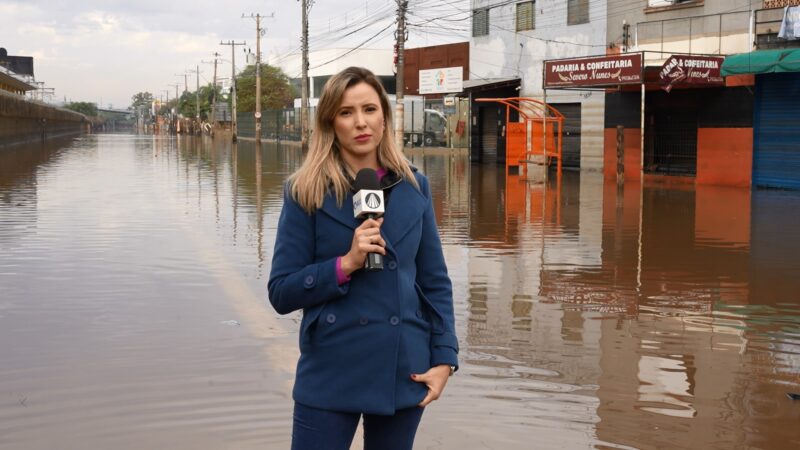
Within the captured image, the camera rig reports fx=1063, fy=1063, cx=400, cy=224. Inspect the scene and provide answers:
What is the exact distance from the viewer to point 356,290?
2961 mm

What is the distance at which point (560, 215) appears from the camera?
17531 mm

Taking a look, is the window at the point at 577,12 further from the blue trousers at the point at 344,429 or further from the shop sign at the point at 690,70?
the blue trousers at the point at 344,429

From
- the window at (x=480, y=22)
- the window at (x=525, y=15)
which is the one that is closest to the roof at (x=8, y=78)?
the window at (x=480, y=22)

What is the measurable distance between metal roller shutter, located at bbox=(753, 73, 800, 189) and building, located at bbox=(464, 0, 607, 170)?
8546mm

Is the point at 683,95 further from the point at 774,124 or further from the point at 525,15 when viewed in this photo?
the point at 525,15

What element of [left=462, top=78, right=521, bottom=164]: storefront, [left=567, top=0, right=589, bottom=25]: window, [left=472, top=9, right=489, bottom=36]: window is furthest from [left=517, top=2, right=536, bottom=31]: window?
[left=472, top=9, right=489, bottom=36]: window

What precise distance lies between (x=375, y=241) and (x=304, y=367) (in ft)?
1.55

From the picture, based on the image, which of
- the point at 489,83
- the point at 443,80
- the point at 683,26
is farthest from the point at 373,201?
the point at 443,80

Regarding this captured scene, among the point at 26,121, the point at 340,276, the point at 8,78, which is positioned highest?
the point at 8,78

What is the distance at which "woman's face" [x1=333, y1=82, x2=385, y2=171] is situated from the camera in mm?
3053

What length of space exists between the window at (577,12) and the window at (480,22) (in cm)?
625

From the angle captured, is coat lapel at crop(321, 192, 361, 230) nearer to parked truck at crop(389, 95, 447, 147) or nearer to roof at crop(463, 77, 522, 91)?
roof at crop(463, 77, 522, 91)

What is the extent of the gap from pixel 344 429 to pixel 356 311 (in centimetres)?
34

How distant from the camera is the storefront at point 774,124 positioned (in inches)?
917
